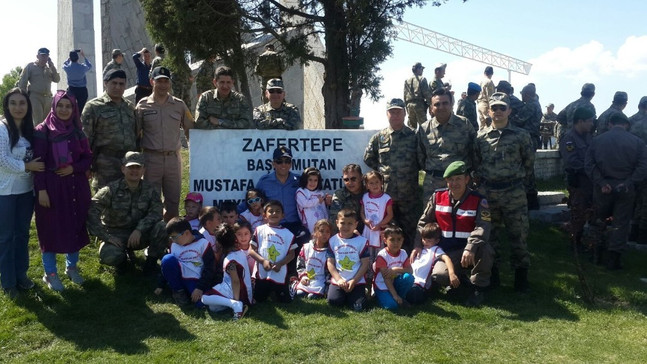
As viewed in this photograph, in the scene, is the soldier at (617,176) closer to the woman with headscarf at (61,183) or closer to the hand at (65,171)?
the woman with headscarf at (61,183)

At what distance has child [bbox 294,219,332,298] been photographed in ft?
19.7

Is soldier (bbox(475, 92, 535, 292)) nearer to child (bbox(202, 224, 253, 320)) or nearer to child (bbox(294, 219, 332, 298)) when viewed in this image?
child (bbox(294, 219, 332, 298))

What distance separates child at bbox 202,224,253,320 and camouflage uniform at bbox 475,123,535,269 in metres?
2.69

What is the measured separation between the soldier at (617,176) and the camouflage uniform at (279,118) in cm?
389

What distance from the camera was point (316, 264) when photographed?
237 inches

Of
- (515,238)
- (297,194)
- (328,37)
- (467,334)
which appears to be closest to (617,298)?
(515,238)

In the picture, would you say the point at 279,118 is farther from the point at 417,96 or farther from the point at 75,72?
the point at 75,72

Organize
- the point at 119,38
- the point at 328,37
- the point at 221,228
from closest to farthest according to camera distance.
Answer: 1. the point at 221,228
2. the point at 328,37
3. the point at 119,38

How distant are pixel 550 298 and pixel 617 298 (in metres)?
0.77

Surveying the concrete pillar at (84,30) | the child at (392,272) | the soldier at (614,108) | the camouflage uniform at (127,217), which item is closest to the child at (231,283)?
the camouflage uniform at (127,217)

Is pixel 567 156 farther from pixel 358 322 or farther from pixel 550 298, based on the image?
pixel 358 322

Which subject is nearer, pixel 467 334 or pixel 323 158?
pixel 467 334

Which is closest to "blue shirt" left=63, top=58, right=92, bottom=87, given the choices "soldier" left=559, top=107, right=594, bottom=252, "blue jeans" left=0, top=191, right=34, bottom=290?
"blue jeans" left=0, top=191, right=34, bottom=290

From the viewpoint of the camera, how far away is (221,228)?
5.81 m
